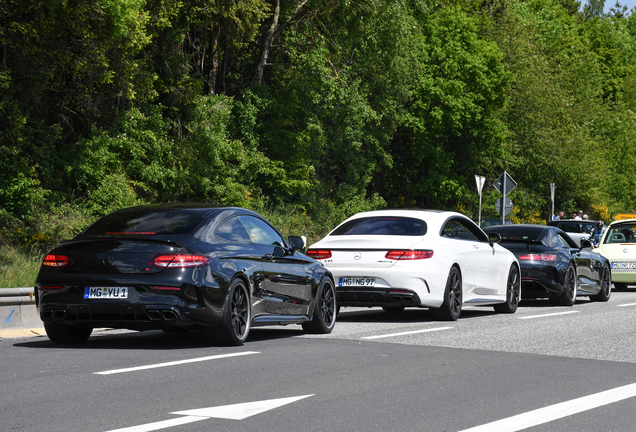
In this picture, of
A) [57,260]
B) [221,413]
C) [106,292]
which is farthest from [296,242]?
[221,413]

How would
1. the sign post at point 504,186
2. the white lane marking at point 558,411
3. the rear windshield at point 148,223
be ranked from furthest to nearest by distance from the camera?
the sign post at point 504,186 → the rear windshield at point 148,223 → the white lane marking at point 558,411

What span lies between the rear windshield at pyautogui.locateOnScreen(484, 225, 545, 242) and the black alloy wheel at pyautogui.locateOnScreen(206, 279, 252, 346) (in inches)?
339

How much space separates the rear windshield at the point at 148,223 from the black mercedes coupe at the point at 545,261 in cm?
896

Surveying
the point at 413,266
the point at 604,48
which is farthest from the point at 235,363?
the point at 604,48

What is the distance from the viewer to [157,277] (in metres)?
9.04

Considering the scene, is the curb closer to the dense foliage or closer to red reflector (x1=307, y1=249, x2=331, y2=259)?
red reflector (x1=307, y1=249, x2=331, y2=259)

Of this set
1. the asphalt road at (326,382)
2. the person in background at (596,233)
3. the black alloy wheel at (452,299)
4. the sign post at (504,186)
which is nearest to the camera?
the asphalt road at (326,382)

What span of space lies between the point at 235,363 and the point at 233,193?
75.9 ft

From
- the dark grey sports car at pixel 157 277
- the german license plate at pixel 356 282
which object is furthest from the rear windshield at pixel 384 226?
the dark grey sports car at pixel 157 277

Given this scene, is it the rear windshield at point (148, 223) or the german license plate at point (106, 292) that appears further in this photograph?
the rear windshield at point (148, 223)

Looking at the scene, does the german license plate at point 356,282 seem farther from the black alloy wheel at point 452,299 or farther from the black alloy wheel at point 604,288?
the black alloy wheel at point 604,288

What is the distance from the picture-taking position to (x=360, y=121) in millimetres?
35531

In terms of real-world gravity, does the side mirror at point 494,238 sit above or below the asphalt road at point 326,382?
above

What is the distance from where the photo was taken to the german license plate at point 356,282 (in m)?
12.8
